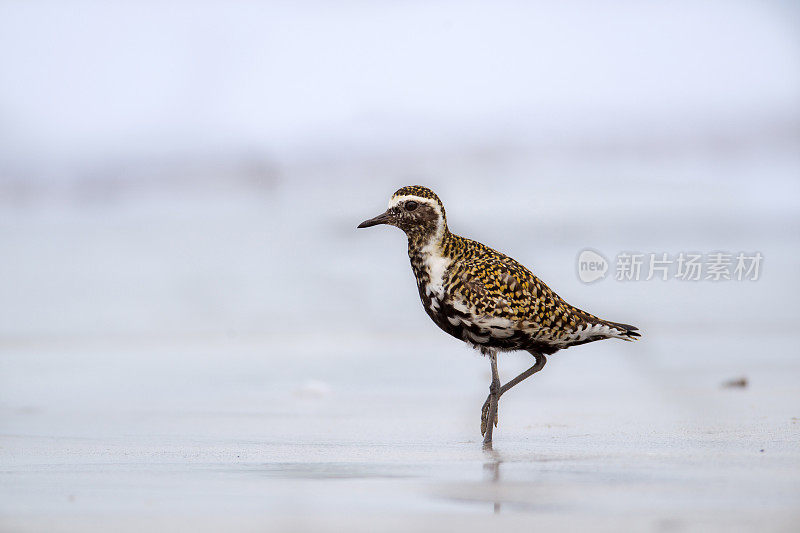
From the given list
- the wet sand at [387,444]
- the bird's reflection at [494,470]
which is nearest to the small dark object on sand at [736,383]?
the wet sand at [387,444]

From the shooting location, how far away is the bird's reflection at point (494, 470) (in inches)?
181

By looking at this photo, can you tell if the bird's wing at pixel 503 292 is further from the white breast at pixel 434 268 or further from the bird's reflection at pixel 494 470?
the bird's reflection at pixel 494 470

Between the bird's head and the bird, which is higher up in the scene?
the bird's head

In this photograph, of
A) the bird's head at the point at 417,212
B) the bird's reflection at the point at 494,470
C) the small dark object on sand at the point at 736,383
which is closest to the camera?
the bird's reflection at the point at 494,470

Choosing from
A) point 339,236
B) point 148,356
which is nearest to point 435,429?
point 148,356

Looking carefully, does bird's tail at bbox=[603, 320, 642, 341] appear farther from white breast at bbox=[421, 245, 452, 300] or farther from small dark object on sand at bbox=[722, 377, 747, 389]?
small dark object on sand at bbox=[722, 377, 747, 389]

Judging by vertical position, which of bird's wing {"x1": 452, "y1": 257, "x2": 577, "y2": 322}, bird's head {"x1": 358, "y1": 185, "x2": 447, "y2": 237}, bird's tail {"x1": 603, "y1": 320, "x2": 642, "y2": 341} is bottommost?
bird's tail {"x1": 603, "y1": 320, "x2": 642, "y2": 341}

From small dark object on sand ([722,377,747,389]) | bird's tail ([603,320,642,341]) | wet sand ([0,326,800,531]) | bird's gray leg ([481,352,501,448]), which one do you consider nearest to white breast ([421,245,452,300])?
bird's gray leg ([481,352,501,448])

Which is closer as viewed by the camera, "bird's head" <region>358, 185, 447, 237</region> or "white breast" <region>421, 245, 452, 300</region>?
"white breast" <region>421, 245, 452, 300</region>

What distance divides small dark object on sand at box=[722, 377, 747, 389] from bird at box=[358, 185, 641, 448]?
205 centimetres

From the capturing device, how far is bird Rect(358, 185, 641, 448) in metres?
6.36

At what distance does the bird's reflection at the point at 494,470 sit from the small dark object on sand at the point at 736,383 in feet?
9.91

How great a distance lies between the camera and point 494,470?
5285mm

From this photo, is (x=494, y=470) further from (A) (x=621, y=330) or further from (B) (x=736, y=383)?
(B) (x=736, y=383)
